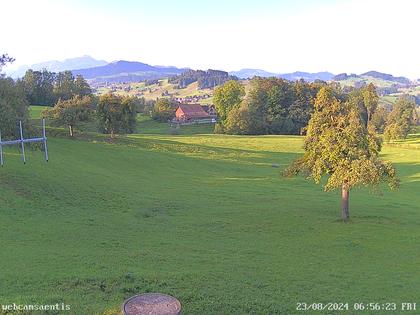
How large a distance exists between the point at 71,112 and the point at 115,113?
747 centimetres

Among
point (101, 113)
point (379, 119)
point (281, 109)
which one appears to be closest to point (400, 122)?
point (379, 119)

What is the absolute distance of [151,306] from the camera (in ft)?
38.3

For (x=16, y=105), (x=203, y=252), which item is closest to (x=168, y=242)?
(x=203, y=252)

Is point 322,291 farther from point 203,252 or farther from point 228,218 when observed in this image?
point 228,218

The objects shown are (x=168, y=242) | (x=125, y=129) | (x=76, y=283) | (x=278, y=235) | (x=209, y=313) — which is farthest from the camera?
(x=125, y=129)

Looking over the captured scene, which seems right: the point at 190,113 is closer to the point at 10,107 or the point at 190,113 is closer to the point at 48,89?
the point at 48,89

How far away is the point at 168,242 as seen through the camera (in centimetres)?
2333

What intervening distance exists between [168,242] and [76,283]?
7963mm

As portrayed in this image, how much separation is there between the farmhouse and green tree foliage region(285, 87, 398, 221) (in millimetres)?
121217

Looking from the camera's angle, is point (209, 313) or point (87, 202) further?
point (87, 202)

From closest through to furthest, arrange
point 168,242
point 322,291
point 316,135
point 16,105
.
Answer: point 322,291, point 168,242, point 316,135, point 16,105

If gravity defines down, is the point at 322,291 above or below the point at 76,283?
below

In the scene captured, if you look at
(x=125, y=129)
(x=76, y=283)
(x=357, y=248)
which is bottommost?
(x=357, y=248)

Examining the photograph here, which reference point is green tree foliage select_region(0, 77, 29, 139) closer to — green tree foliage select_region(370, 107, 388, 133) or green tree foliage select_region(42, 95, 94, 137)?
green tree foliage select_region(42, 95, 94, 137)
